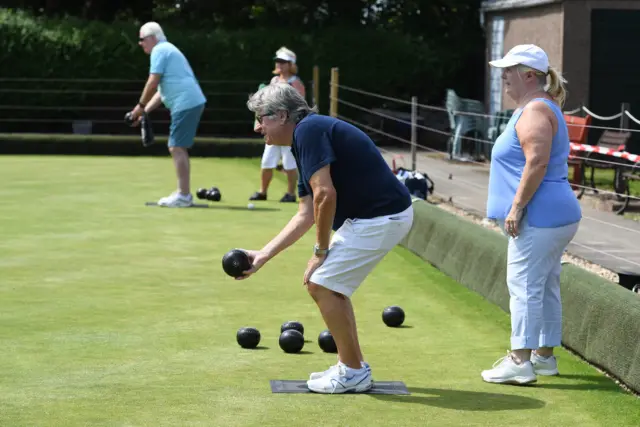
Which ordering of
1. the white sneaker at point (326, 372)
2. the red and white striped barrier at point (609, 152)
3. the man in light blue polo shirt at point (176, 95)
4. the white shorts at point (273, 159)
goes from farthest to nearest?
the white shorts at point (273, 159), the man in light blue polo shirt at point (176, 95), the red and white striped barrier at point (609, 152), the white sneaker at point (326, 372)

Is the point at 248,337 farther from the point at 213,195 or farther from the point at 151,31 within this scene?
the point at 213,195

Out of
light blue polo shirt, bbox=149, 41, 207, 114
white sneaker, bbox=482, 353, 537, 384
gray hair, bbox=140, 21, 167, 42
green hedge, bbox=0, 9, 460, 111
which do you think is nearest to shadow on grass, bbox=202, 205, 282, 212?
light blue polo shirt, bbox=149, 41, 207, 114

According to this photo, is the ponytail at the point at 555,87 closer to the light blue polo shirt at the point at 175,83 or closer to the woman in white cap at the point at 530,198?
the woman in white cap at the point at 530,198

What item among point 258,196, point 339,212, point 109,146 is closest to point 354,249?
point 339,212

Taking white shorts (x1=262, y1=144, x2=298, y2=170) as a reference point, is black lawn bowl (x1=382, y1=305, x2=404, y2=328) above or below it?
below

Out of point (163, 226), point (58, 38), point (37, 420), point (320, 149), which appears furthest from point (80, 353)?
point (58, 38)

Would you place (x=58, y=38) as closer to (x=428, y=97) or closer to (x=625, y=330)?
(x=428, y=97)

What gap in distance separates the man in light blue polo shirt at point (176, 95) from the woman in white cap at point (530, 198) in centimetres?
742

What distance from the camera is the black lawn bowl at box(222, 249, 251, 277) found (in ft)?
18.6

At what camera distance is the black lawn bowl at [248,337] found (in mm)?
6625

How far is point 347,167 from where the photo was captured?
5.57 meters

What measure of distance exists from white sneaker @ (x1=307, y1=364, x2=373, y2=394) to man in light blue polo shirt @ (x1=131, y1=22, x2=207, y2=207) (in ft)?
24.8

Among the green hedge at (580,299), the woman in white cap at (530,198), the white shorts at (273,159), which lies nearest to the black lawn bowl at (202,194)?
the white shorts at (273,159)

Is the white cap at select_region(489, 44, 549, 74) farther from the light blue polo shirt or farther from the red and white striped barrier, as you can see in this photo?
the light blue polo shirt
